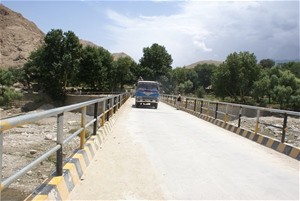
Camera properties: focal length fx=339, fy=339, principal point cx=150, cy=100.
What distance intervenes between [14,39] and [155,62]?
97874 millimetres

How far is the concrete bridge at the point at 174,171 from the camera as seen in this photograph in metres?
5.43

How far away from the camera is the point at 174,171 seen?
6.90 m

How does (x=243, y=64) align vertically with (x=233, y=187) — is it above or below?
above

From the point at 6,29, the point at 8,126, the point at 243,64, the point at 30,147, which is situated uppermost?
the point at 6,29

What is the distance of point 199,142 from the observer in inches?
427

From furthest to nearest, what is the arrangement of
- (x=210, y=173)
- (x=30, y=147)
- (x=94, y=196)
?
(x=30, y=147), (x=210, y=173), (x=94, y=196)

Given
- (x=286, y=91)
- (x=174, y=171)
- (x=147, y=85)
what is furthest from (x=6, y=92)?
(x=174, y=171)

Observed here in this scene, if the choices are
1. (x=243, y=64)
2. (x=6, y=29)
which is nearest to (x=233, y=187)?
(x=243, y=64)

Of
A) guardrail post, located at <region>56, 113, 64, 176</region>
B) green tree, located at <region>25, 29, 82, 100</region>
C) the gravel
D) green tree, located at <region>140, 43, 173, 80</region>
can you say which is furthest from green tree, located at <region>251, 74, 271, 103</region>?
guardrail post, located at <region>56, 113, 64, 176</region>

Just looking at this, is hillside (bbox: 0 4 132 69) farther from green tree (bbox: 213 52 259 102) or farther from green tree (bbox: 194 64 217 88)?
green tree (bbox: 213 52 259 102)

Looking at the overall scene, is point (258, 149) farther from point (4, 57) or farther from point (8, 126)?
point (4, 57)

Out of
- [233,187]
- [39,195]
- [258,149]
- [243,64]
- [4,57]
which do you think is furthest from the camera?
[4,57]

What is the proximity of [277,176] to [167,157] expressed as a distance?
2.53 m

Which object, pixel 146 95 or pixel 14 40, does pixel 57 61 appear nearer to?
pixel 146 95
